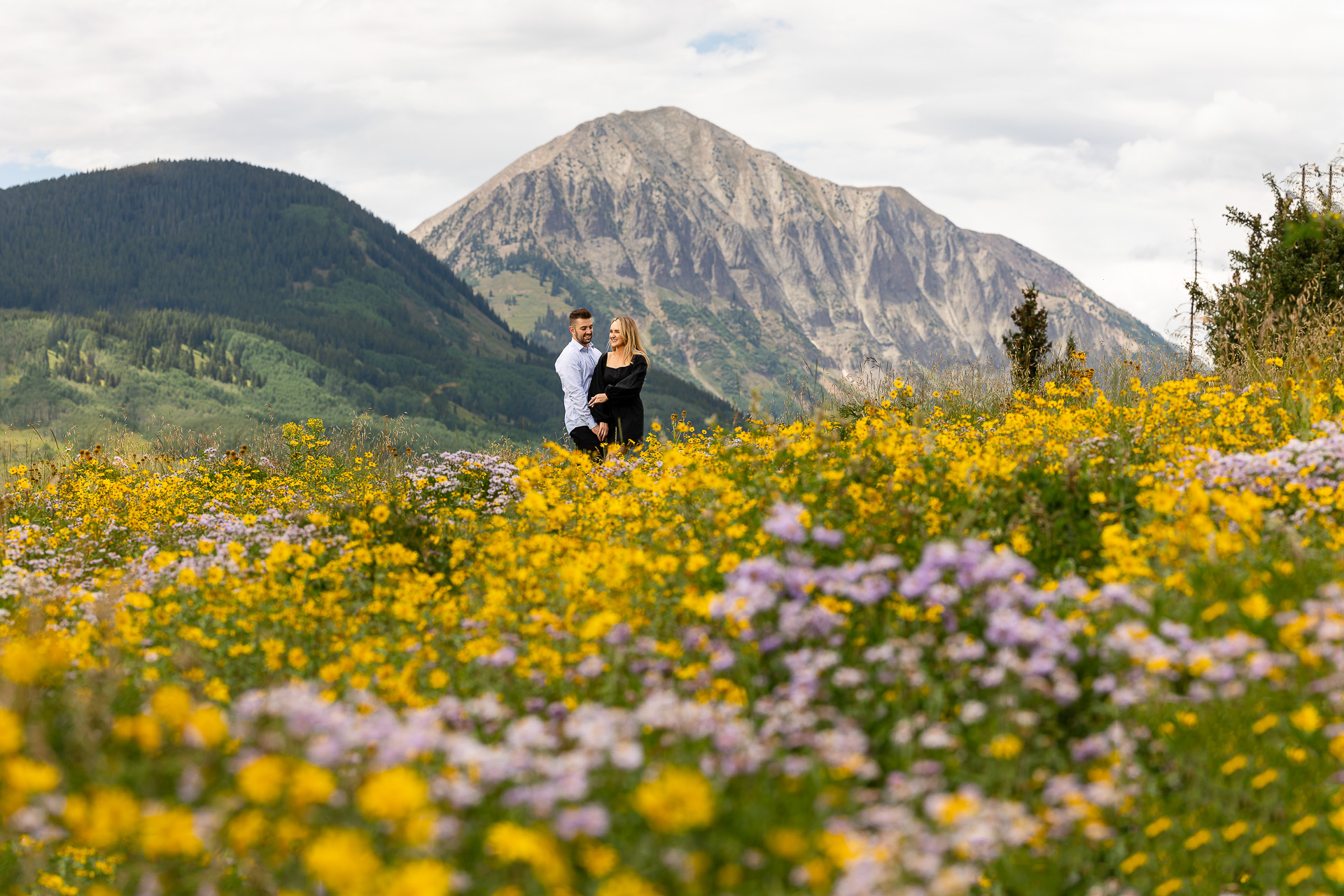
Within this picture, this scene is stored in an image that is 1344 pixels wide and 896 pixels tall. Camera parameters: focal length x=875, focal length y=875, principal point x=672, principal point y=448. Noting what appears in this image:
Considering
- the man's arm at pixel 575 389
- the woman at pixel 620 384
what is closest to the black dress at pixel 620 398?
the woman at pixel 620 384

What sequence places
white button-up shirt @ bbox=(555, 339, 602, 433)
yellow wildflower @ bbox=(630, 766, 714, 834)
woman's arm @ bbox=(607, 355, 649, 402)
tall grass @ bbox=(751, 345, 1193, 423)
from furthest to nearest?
tall grass @ bbox=(751, 345, 1193, 423)
white button-up shirt @ bbox=(555, 339, 602, 433)
woman's arm @ bbox=(607, 355, 649, 402)
yellow wildflower @ bbox=(630, 766, 714, 834)

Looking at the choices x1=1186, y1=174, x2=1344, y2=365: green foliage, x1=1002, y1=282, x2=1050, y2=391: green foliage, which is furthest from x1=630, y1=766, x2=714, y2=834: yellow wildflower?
x1=1002, y1=282, x2=1050, y2=391: green foliage

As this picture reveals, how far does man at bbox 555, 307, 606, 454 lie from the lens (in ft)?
32.7

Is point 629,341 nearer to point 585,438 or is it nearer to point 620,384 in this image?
point 620,384

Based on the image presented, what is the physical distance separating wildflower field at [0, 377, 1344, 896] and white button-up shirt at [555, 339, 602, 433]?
4.06 meters

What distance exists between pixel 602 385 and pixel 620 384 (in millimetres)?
254

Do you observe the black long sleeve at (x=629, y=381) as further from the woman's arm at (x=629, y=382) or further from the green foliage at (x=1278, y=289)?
the green foliage at (x=1278, y=289)

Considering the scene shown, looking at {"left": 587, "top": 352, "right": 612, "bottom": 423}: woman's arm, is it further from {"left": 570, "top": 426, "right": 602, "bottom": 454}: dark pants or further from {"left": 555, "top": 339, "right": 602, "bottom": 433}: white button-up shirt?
{"left": 570, "top": 426, "right": 602, "bottom": 454}: dark pants

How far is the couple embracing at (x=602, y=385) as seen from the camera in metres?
9.91

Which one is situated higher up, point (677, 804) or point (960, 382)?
point (960, 382)

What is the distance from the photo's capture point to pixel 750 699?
3.39 metres

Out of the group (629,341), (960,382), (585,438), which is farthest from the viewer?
(960,382)

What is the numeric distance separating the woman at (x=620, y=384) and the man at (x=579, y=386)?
0.12 m

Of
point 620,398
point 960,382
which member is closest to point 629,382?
point 620,398
